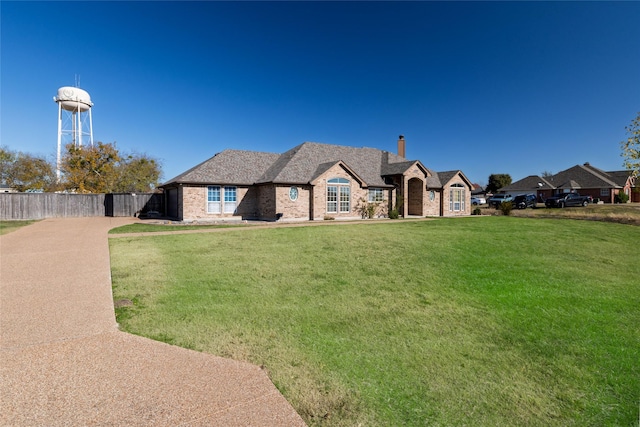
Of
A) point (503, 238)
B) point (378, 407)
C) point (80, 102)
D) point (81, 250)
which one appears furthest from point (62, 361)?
point (80, 102)

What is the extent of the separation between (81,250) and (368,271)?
10101 millimetres

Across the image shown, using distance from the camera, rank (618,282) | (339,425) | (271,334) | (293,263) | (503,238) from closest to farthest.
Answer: (339,425) → (271,334) → (618,282) → (293,263) → (503,238)

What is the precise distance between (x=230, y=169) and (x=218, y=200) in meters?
3.06

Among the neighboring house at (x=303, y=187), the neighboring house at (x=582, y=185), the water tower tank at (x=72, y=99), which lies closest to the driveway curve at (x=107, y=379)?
the neighboring house at (x=303, y=187)

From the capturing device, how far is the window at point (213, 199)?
2411cm

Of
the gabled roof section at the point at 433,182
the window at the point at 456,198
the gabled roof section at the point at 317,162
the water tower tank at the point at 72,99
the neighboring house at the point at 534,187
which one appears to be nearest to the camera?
the gabled roof section at the point at 317,162

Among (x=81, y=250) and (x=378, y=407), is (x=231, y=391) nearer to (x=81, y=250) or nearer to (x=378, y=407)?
(x=378, y=407)

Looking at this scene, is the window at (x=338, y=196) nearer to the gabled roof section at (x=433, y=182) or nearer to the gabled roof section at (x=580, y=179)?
the gabled roof section at (x=433, y=182)

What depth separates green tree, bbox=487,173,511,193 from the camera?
7162 cm

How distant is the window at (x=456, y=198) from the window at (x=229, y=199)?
72.5ft

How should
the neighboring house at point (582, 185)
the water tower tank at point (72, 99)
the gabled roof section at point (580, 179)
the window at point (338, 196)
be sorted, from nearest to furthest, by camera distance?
the window at point (338, 196)
the water tower tank at point (72, 99)
the neighboring house at point (582, 185)
the gabled roof section at point (580, 179)

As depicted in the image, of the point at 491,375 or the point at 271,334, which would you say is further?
the point at 271,334

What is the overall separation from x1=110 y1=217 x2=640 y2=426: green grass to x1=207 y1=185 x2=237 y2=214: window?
14.2 metres

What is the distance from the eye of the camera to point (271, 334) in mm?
4535
